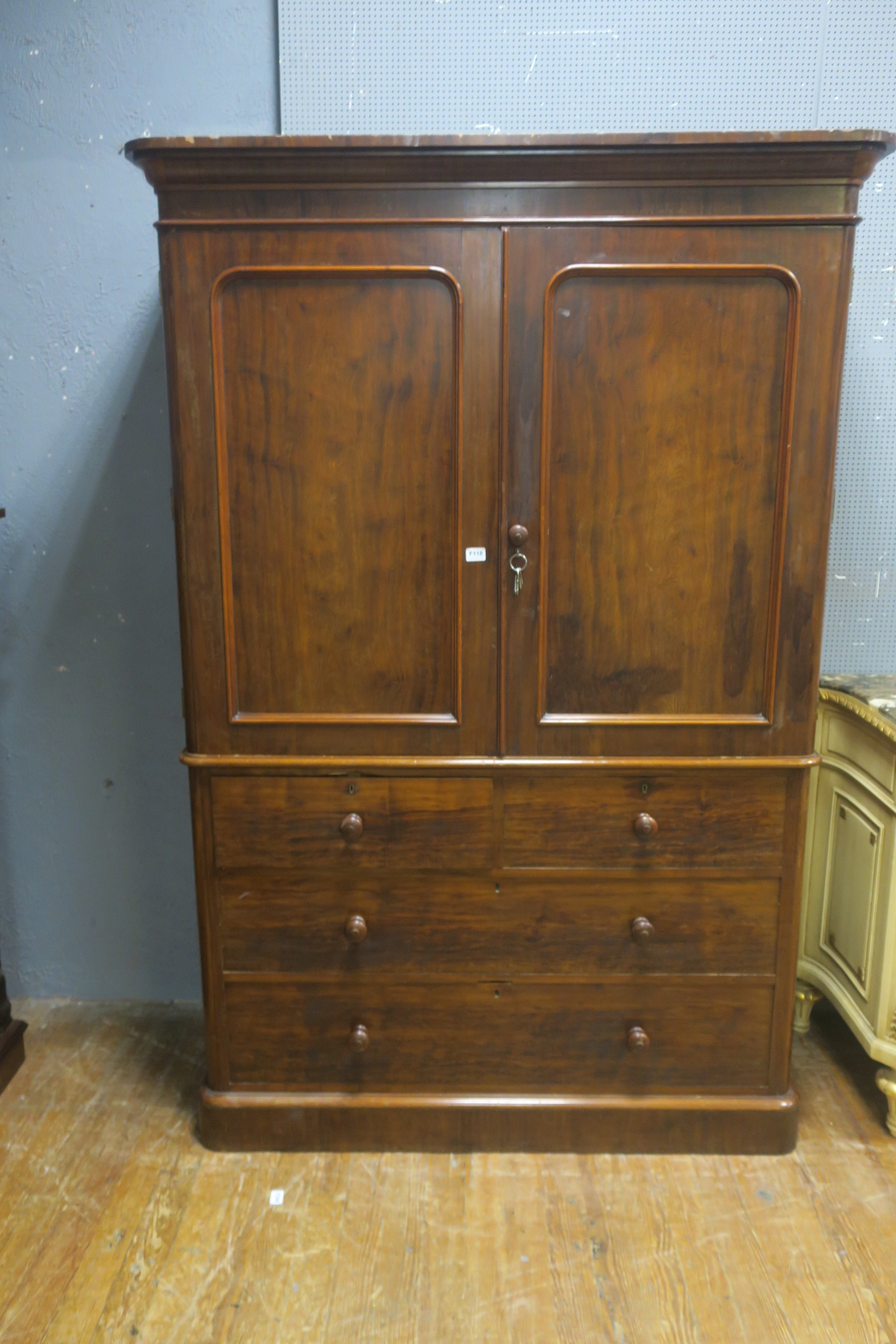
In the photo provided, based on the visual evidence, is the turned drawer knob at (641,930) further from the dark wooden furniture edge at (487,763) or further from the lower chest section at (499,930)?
the dark wooden furniture edge at (487,763)

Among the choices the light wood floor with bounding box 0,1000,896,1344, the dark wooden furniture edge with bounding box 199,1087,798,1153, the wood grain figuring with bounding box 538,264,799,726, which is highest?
the wood grain figuring with bounding box 538,264,799,726

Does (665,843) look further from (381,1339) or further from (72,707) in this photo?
(72,707)

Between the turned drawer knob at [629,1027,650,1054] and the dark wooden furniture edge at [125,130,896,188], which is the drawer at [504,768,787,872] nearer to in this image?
the turned drawer knob at [629,1027,650,1054]

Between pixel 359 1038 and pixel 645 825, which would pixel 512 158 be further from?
pixel 359 1038

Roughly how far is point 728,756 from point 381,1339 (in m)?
1.28

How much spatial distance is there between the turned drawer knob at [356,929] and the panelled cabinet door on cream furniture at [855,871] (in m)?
1.19

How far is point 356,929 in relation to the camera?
2100 millimetres

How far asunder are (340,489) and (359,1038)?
1.19 m

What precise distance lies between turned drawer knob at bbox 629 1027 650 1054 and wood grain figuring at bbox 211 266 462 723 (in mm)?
799

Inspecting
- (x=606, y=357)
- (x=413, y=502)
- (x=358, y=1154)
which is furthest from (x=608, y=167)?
(x=358, y=1154)

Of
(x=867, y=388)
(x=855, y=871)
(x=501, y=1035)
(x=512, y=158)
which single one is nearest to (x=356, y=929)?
(x=501, y=1035)

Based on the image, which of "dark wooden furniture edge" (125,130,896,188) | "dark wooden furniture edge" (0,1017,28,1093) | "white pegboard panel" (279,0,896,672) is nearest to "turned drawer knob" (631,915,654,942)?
"dark wooden furniture edge" (125,130,896,188)

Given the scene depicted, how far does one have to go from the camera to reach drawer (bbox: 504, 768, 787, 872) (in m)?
2.07

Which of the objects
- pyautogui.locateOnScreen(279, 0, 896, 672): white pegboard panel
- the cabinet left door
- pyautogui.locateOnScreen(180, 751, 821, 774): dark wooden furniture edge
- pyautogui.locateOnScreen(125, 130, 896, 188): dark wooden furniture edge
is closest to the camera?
pyautogui.locateOnScreen(125, 130, 896, 188): dark wooden furniture edge
